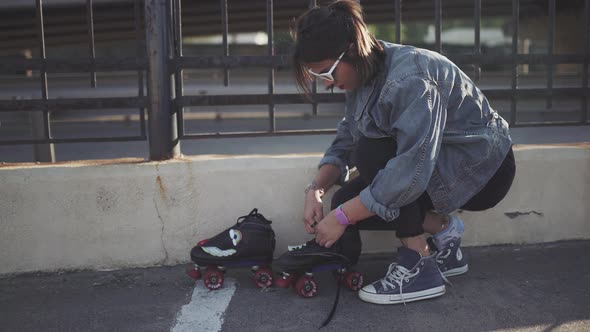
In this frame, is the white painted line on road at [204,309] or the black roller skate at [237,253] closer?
the white painted line on road at [204,309]

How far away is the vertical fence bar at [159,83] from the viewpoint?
11.0ft

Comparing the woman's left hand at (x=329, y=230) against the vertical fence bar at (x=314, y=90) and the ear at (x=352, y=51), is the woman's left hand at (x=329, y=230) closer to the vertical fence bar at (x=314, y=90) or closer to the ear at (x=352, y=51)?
the ear at (x=352, y=51)

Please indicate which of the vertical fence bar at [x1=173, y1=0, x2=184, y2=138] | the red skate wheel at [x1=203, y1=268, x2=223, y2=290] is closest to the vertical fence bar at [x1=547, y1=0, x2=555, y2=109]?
the vertical fence bar at [x1=173, y1=0, x2=184, y2=138]

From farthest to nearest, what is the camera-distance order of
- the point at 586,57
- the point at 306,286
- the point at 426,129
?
the point at 586,57 < the point at 306,286 < the point at 426,129

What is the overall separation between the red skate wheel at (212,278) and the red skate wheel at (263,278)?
0.18m

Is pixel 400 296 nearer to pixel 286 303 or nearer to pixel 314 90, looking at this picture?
pixel 286 303

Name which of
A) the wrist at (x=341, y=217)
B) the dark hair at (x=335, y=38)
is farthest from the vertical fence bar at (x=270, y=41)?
the wrist at (x=341, y=217)

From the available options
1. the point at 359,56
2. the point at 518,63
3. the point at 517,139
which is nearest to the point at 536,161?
the point at 518,63

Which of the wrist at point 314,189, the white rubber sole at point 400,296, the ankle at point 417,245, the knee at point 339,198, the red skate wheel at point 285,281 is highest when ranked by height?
the wrist at point 314,189

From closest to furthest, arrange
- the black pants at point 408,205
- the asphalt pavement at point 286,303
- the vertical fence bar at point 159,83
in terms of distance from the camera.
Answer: the asphalt pavement at point 286,303, the black pants at point 408,205, the vertical fence bar at point 159,83

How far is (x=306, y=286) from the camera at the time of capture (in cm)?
291

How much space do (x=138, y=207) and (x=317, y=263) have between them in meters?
1.07

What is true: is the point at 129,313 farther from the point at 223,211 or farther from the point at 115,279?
the point at 223,211

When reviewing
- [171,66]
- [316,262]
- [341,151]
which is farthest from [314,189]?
[171,66]
